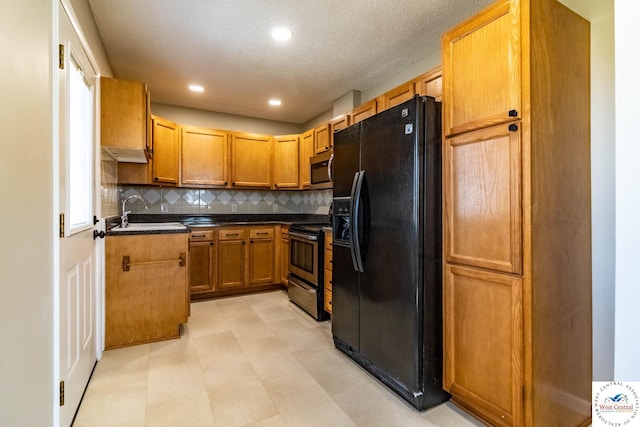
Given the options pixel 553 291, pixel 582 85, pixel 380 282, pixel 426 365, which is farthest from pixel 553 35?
pixel 426 365

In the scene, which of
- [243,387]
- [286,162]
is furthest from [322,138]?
[243,387]

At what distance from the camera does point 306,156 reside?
4289mm

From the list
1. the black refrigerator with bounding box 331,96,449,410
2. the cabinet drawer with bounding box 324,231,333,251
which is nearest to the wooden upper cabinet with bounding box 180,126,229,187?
the cabinet drawer with bounding box 324,231,333,251

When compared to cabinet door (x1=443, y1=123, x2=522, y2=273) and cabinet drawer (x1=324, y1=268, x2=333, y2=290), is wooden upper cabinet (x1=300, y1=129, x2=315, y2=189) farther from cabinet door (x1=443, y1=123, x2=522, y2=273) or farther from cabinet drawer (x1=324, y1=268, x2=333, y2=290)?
cabinet door (x1=443, y1=123, x2=522, y2=273)

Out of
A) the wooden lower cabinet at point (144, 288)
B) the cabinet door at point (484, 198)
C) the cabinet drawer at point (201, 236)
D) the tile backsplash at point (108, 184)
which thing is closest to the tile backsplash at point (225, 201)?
the tile backsplash at point (108, 184)

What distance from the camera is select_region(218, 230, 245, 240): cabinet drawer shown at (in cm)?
389

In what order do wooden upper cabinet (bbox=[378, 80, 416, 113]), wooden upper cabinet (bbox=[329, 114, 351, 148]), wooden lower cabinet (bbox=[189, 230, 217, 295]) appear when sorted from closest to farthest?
1. wooden upper cabinet (bbox=[378, 80, 416, 113])
2. wooden upper cabinet (bbox=[329, 114, 351, 148])
3. wooden lower cabinet (bbox=[189, 230, 217, 295])

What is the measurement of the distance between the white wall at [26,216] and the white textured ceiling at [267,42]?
115 cm

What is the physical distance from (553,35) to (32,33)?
2251 mm

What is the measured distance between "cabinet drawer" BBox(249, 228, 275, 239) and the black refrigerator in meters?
2.16

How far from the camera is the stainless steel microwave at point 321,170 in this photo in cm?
356

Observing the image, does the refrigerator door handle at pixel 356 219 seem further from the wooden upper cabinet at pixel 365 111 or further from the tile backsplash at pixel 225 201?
the tile backsplash at pixel 225 201

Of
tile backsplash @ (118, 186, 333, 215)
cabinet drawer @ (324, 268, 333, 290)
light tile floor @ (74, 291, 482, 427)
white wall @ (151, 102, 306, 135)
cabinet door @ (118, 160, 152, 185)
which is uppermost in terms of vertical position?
white wall @ (151, 102, 306, 135)

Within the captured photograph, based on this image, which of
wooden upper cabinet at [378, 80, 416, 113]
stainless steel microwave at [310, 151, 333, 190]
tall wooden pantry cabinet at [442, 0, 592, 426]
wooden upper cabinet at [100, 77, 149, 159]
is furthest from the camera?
stainless steel microwave at [310, 151, 333, 190]
